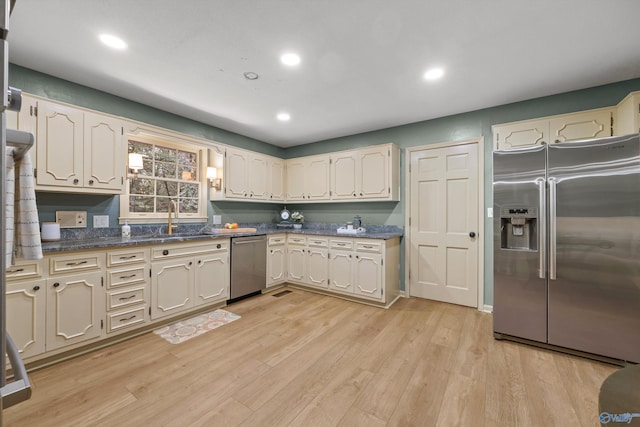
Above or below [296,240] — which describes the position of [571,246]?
above

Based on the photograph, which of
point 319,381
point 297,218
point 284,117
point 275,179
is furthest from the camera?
point 297,218

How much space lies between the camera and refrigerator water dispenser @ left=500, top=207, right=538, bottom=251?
95.3 inches

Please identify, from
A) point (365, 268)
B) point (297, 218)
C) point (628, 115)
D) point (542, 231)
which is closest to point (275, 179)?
point (297, 218)

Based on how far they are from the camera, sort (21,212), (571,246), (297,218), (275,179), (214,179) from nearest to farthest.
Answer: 1. (21,212)
2. (571,246)
3. (214,179)
4. (275,179)
5. (297,218)

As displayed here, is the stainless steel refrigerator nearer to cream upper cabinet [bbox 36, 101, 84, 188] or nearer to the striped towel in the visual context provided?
the striped towel

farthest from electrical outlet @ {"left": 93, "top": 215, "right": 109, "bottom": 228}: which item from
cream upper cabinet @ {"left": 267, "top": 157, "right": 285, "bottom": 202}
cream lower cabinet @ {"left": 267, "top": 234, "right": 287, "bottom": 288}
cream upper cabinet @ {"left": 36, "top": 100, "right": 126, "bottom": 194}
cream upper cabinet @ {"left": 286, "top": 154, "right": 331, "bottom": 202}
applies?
cream upper cabinet @ {"left": 286, "top": 154, "right": 331, "bottom": 202}

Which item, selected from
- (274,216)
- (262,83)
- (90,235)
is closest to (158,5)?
(262,83)

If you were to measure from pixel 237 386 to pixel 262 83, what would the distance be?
262 cm

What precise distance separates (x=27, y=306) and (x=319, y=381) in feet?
7.21

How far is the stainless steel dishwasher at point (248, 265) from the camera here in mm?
3445

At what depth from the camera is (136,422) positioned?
1541 millimetres

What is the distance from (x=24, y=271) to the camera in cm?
194

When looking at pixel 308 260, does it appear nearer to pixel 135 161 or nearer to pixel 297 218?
pixel 297 218

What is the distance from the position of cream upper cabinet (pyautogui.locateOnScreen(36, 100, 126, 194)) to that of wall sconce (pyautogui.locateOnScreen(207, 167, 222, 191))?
111 cm
